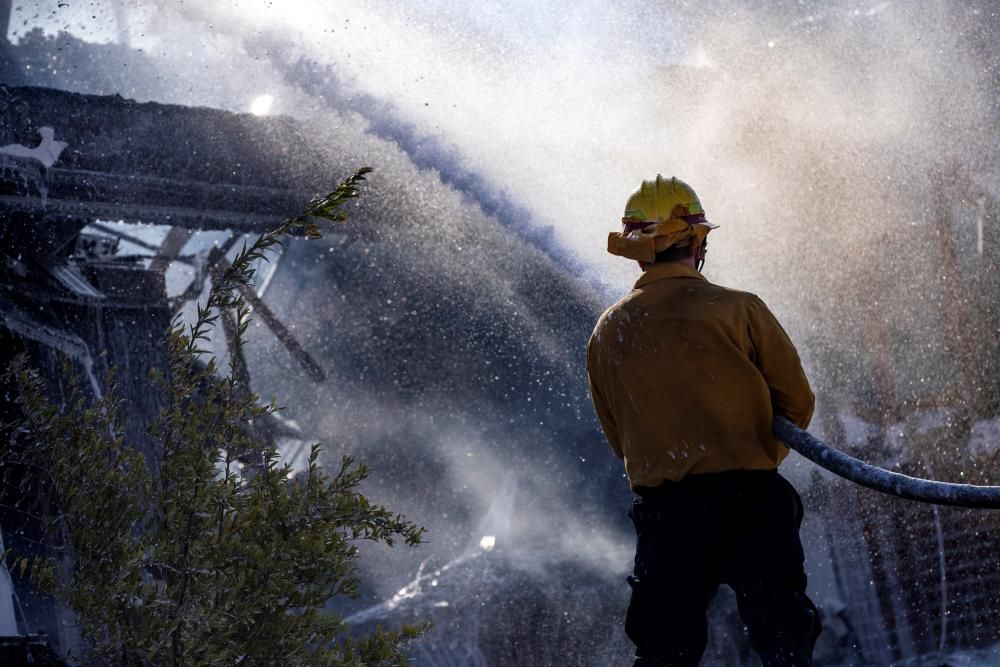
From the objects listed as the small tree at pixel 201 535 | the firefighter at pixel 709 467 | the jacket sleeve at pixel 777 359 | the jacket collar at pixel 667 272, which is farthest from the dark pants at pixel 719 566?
the small tree at pixel 201 535

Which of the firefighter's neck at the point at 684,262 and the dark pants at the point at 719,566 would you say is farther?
the firefighter's neck at the point at 684,262

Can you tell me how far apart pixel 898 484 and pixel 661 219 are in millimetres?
898

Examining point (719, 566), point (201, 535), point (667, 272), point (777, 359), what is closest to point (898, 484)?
point (777, 359)

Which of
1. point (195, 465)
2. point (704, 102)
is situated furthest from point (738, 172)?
point (195, 465)

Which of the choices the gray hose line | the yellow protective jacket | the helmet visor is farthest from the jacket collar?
the gray hose line

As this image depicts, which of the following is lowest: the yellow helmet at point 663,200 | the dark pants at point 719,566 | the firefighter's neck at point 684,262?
the dark pants at point 719,566

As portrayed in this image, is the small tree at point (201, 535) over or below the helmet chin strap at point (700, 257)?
below

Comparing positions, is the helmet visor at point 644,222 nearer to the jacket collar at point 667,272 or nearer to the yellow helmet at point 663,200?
the yellow helmet at point 663,200

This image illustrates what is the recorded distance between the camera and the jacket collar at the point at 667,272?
8.67 ft

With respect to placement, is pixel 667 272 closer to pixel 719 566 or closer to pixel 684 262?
pixel 684 262

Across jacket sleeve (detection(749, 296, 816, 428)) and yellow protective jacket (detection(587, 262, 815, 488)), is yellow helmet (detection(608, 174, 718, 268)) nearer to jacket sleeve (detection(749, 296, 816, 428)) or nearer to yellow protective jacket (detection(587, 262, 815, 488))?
yellow protective jacket (detection(587, 262, 815, 488))

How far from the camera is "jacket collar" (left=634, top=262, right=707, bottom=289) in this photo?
2643mm

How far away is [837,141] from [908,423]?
87.2 inches

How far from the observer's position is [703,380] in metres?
2.51
